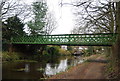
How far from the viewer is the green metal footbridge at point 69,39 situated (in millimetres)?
20469

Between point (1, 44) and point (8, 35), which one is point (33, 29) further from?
point (1, 44)

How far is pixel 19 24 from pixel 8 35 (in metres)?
2.78

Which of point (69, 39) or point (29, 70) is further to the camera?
point (69, 39)

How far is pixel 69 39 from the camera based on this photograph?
23.0 m

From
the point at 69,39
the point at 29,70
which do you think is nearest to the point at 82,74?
the point at 29,70

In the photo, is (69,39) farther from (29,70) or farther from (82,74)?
(82,74)

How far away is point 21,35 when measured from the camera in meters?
27.1

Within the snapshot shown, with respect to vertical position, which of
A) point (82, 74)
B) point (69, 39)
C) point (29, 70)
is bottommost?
point (29, 70)

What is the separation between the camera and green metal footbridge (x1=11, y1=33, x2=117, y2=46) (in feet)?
67.2

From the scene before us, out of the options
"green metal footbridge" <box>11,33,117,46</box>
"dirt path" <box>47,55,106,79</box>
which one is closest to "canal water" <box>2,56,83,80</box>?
"dirt path" <box>47,55,106,79</box>

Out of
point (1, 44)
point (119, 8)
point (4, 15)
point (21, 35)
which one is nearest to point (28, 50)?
point (21, 35)

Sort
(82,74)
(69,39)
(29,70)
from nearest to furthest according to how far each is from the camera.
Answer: (82,74), (29,70), (69,39)

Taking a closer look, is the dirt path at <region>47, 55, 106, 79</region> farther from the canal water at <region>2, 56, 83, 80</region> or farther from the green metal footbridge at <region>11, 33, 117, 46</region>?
the green metal footbridge at <region>11, 33, 117, 46</region>

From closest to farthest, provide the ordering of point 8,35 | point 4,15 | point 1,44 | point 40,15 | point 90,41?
point 4,15
point 90,41
point 1,44
point 8,35
point 40,15
